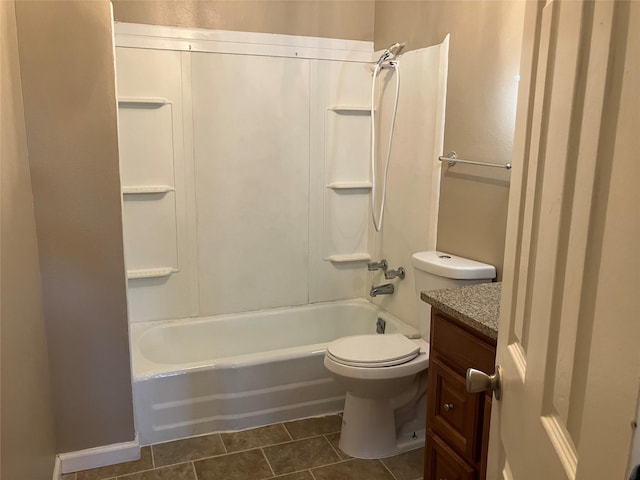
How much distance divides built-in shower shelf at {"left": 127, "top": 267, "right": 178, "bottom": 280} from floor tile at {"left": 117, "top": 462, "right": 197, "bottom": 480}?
102cm

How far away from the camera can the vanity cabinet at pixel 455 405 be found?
167cm

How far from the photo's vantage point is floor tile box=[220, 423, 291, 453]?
2604 millimetres

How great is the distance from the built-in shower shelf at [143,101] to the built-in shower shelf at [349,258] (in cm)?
131

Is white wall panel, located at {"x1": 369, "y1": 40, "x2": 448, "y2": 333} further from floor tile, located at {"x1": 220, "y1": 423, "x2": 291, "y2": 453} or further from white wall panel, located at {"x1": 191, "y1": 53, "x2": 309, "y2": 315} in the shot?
floor tile, located at {"x1": 220, "y1": 423, "x2": 291, "y2": 453}

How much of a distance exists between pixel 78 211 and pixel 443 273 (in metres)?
1.52

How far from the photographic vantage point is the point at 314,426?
2.78 meters

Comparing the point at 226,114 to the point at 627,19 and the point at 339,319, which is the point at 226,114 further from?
the point at 627,19

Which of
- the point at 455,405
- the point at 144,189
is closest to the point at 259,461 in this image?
the point at 455,405

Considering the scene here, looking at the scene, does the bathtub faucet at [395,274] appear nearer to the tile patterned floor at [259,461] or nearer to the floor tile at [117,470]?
the tile patterned floor at [259,461]

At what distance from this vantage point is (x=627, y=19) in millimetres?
527

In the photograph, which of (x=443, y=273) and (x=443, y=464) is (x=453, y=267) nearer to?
(x=443, y=273)

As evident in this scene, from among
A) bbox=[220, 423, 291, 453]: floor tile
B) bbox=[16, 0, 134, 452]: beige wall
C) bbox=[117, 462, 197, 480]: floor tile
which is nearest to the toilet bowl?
bbox=[220, 423, 291, 453]: floor tile

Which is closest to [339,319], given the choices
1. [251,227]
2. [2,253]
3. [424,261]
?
[251,227]

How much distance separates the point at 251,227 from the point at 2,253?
5.64 ft
